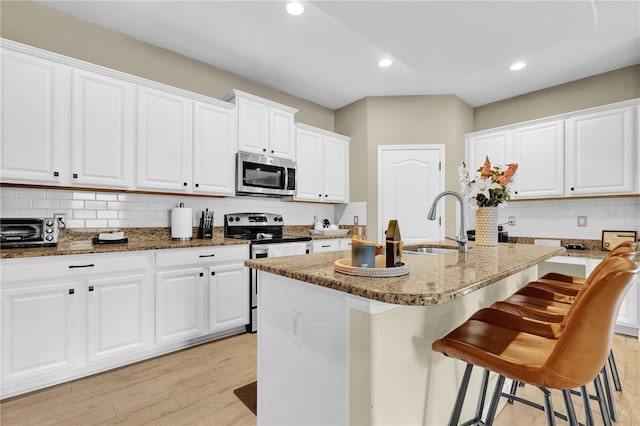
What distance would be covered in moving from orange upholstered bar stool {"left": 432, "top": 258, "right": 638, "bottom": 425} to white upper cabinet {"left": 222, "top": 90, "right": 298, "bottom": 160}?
2880 millimetres

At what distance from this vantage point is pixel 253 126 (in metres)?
3.45

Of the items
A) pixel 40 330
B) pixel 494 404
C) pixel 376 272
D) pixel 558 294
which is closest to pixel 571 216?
pixel 558 294

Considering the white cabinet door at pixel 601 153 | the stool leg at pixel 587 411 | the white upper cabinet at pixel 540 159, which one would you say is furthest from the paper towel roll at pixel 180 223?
the white cabinet door at pixel 601 153

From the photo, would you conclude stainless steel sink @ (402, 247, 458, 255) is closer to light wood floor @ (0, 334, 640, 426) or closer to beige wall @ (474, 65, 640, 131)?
light wood floor @ (0, 334, 640, 426)

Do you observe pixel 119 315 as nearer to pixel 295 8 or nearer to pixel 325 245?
pixel 325 245

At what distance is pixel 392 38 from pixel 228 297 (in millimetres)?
2606

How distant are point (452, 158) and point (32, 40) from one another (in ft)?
14.5

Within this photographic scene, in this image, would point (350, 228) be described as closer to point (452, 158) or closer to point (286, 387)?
point (452, 158)

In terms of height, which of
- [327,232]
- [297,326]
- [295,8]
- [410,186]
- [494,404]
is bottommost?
[494,404]

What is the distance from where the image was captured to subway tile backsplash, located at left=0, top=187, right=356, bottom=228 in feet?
7.86

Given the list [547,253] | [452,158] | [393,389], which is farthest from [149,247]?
[452,158]

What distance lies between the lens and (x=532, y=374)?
3.07ft

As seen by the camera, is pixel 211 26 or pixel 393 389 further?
pixel 211 26

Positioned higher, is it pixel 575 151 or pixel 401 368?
pixel 575 151
